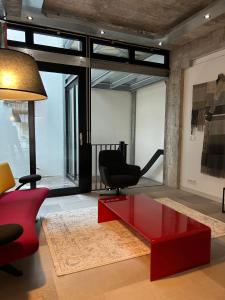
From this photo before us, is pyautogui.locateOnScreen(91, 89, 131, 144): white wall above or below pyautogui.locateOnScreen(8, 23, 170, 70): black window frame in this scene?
below

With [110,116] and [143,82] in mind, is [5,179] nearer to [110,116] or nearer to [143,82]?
[110,116]

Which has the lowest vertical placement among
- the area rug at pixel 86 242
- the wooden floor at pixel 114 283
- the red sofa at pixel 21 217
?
the wooden floor at pixel 114 283

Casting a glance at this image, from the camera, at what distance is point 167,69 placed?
4996 mm

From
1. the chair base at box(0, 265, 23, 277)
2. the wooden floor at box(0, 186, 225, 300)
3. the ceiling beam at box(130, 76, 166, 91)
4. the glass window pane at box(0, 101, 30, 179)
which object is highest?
the ceiling beam at box(130, 76, 166, 91)

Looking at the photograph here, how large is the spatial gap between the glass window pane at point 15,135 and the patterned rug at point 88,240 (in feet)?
4.37

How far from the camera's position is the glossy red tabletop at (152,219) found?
6.66ft

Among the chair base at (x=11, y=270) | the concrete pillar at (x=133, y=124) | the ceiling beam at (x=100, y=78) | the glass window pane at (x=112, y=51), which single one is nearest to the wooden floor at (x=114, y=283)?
the chair base at (x=11, y=270)

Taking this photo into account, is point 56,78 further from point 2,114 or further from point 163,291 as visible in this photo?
point 163,291

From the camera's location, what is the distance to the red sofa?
1647 millimetres

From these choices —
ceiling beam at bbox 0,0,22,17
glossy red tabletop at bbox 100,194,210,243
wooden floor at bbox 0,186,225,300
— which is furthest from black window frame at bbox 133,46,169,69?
wooden floor at bbox 0,186,225,300

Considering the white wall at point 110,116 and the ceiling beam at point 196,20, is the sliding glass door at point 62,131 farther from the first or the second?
the white wall at point 110,116

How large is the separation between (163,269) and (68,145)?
3213 millimetres

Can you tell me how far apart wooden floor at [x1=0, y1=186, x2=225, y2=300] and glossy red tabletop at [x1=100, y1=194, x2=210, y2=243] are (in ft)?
1.17

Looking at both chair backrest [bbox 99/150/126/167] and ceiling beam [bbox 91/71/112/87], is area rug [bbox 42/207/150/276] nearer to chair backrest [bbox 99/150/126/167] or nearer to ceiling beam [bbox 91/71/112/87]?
chair backrest [bbox 99/150/126/167]
